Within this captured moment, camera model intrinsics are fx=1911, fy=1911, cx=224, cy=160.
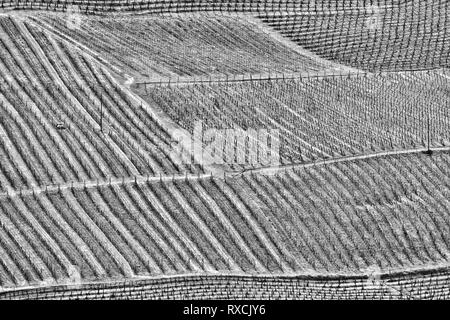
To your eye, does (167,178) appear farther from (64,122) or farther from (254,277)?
(254,277)

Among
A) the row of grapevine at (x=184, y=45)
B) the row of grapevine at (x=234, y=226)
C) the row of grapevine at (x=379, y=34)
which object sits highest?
the row of grapevine at (x=234, y=226)

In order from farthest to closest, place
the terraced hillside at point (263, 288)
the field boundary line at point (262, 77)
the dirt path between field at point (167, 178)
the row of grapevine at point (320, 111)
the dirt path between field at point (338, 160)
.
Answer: the field boundary line at point (262, 77), the row of grapevine at point (320, 111), the dirt path between field at point (338, 160), the dirt path between field at point (167, 178), the terraced hillside at point (263, 288)

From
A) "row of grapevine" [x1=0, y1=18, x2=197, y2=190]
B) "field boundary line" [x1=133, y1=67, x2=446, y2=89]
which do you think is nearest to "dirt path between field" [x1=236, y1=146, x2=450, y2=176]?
"row of grapevine" [x1=0, y1=18, x2=197, y2=190]

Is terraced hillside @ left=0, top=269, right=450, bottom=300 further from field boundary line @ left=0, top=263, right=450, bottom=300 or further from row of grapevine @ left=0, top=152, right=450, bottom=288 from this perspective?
row of grapevine @ left=0, top=152, right=450, bottom=288

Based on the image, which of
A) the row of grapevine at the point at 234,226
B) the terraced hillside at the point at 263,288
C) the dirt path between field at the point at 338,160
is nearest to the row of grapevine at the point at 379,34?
the dirt path between field at the point at 338,160

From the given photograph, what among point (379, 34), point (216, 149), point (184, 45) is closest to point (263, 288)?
point (216, 149)

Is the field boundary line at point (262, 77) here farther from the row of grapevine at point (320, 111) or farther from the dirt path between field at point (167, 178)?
the dirt path between field at point (167, 178)
